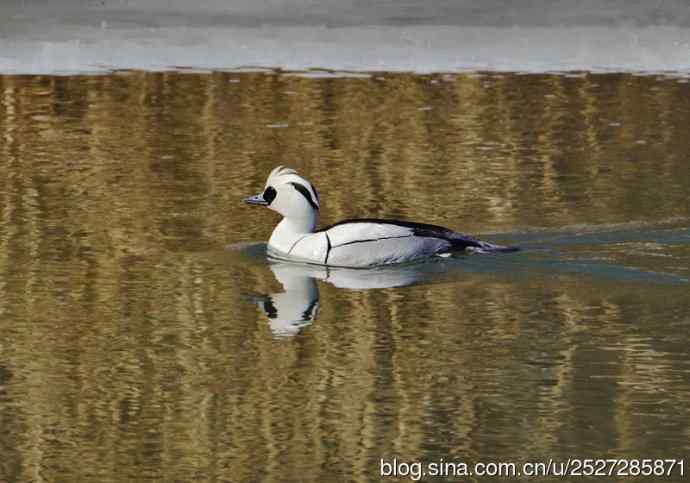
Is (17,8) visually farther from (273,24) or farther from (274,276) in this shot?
(274,276)

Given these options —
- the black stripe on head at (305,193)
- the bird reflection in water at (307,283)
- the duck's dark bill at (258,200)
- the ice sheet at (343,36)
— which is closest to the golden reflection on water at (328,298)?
the bird reflection in water at (307,283)

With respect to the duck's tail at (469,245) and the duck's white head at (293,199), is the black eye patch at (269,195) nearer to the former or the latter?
the duck's white head at (293,199)

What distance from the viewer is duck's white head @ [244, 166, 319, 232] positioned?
371 inches

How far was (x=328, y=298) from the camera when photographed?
27.5 ft

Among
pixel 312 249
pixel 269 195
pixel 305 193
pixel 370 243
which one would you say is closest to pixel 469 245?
pixel 370 243

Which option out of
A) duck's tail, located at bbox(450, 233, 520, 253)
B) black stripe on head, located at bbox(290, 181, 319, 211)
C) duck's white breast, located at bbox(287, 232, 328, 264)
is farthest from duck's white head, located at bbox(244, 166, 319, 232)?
duck's tail, located at bbox(450, 233, 520, 253)

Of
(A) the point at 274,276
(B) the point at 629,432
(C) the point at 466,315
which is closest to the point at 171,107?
(A) the point at 274,276

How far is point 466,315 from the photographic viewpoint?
780 cm

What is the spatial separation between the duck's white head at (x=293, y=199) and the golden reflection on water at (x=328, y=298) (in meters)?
0.30

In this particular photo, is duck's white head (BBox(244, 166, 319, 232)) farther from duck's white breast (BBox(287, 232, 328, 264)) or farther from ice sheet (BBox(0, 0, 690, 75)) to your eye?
ice sheet (BBox(0, 0, 690, 75))

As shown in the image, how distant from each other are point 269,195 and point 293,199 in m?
0.17

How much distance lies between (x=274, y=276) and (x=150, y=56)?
27.0 feet

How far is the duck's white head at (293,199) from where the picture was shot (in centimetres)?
942

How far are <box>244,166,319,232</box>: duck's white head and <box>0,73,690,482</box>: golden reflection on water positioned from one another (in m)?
0.30
